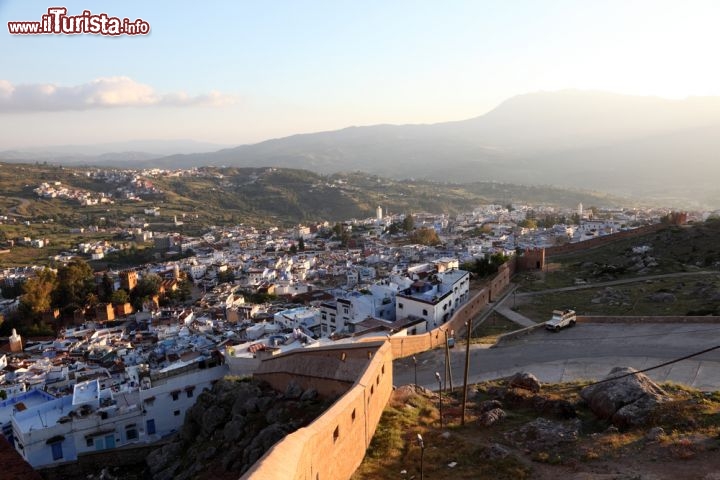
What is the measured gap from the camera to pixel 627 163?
199m

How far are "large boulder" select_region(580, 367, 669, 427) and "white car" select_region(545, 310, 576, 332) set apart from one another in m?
7.02

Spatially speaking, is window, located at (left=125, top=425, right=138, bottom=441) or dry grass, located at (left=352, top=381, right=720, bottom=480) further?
window, located at (left=125, top=425, right=138, bottom=441)

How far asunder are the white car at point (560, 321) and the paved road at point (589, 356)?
0.82 feet

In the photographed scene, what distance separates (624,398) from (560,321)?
8.18 m

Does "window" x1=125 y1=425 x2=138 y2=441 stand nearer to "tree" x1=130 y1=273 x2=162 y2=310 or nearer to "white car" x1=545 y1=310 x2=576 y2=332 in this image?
"white car" x1=545 y1=310 x2=576 y2=332

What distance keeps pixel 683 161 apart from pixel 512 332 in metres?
197

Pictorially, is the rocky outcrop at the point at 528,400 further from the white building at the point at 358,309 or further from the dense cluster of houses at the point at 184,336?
the white building at the point at 358,309

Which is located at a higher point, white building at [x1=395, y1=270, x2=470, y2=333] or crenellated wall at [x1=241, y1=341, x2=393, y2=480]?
crenellated wall at [x1=241, y1=341, x2=393, y2=480]

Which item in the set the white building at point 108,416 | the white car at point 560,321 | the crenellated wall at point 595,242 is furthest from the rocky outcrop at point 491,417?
the crenellated wall at point 595,242

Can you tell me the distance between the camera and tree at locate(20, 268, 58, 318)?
32.8 meters

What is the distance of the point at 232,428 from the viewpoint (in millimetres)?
12398

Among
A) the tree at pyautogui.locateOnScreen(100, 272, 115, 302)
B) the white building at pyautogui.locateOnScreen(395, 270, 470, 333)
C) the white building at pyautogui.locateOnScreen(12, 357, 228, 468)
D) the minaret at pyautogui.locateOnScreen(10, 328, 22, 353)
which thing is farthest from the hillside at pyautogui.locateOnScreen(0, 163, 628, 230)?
the white building at pyautogui.locateOnScreen(12, 357, 228, 468)

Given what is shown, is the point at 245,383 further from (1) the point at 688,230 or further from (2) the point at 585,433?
(1) the point at 688,230

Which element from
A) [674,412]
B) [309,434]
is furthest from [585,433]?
[309,434]
